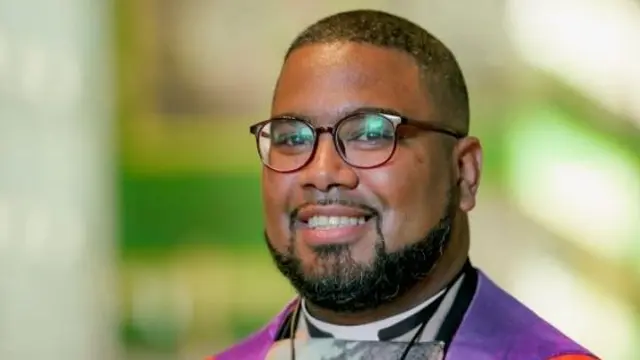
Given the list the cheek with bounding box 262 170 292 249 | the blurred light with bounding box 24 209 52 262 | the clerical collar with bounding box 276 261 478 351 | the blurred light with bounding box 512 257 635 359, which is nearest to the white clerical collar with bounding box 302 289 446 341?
the clerical collar with bounding box 276 261 478 351

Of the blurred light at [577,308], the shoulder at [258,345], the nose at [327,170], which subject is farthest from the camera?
the blurred light at [577,308]

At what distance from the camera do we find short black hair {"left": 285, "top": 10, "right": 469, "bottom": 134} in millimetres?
940

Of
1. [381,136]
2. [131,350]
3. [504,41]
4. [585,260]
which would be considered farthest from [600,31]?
[131,350]

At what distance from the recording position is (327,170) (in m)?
0.89

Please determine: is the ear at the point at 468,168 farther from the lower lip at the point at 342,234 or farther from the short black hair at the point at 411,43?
the lower lip at the point at 342,234

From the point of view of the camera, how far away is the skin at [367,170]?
0.90m

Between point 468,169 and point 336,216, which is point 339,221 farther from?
point 468,169

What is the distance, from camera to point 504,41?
1.54m

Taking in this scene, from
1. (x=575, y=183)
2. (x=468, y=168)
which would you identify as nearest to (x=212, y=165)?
(x=575, y=183)

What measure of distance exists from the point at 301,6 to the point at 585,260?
59 cm

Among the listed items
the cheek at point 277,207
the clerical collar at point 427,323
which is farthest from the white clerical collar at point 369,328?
the cheek at point 277,207

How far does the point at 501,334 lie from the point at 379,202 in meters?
0.17

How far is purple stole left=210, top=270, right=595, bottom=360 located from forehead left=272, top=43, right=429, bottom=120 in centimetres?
19

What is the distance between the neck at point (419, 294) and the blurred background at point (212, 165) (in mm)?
563
